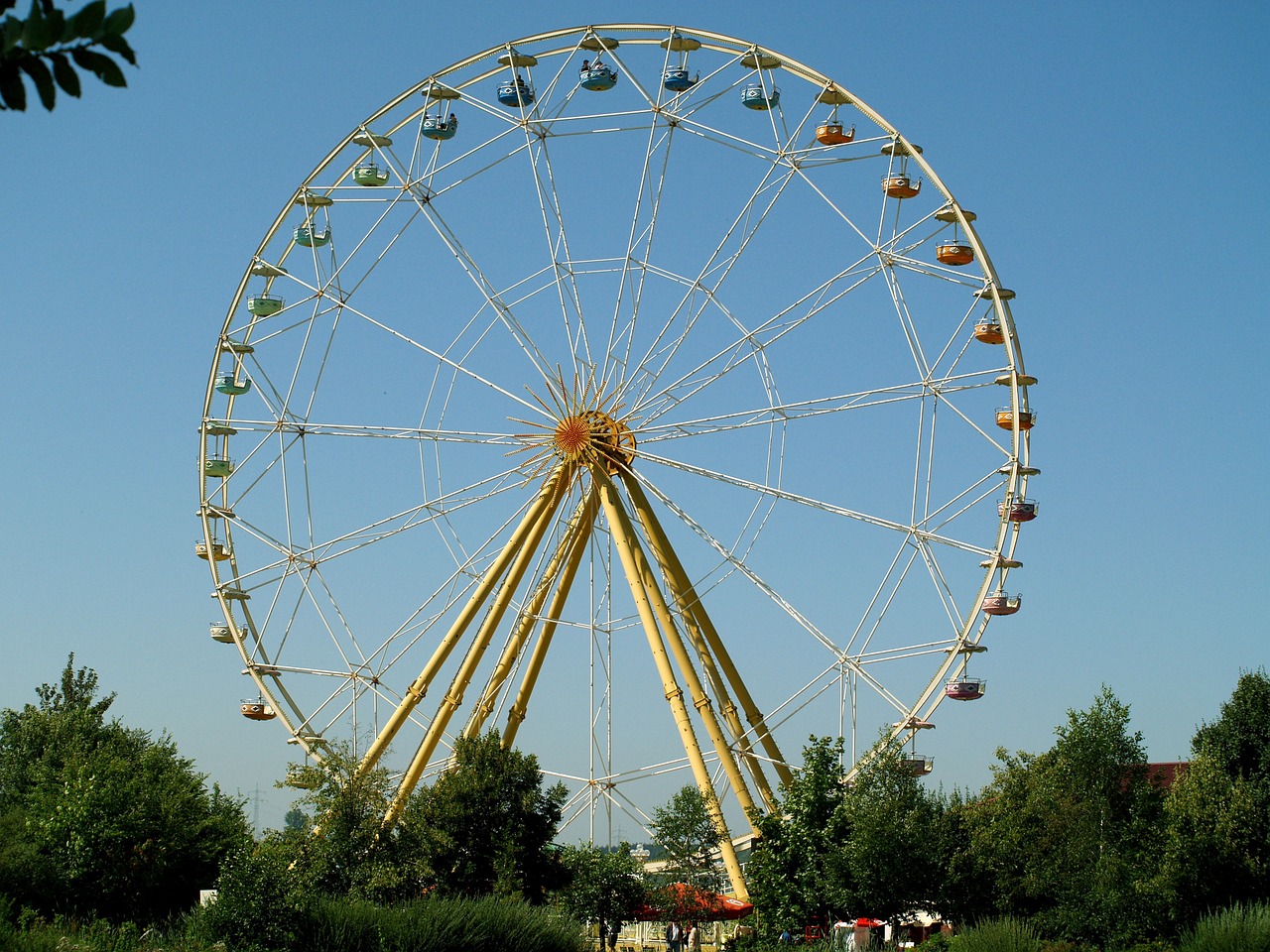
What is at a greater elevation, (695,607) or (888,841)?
(695,607)

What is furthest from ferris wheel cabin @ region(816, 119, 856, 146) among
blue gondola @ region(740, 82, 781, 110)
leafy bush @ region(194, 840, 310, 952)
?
leafy bush @ region(194, 840, 310, 952)

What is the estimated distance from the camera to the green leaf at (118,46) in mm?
4941

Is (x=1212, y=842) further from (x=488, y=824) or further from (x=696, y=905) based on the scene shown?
(x=488, y=824)

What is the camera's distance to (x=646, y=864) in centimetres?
4109

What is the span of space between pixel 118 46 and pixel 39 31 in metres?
0.24

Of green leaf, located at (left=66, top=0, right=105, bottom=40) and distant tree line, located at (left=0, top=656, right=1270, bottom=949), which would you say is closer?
green leaf, located at (left=66, top=0, right=105, bottom=40)

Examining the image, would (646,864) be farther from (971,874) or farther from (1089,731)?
(1089,731)

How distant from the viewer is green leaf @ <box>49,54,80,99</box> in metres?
5.03

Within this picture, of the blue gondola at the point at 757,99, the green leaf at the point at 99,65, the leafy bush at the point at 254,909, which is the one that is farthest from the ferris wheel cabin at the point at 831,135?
the green leaf at the point at 99,65

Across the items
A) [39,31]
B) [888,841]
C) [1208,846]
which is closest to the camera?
[39,31]

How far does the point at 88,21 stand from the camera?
4.89 meters

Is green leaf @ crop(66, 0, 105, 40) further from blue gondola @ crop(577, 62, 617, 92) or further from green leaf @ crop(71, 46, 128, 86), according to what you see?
blue gondola @ crop(577, 62, 617, 92)

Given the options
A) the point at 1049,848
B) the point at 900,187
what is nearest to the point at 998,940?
the point at 1049,848

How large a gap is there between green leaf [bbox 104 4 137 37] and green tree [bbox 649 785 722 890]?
110ft
